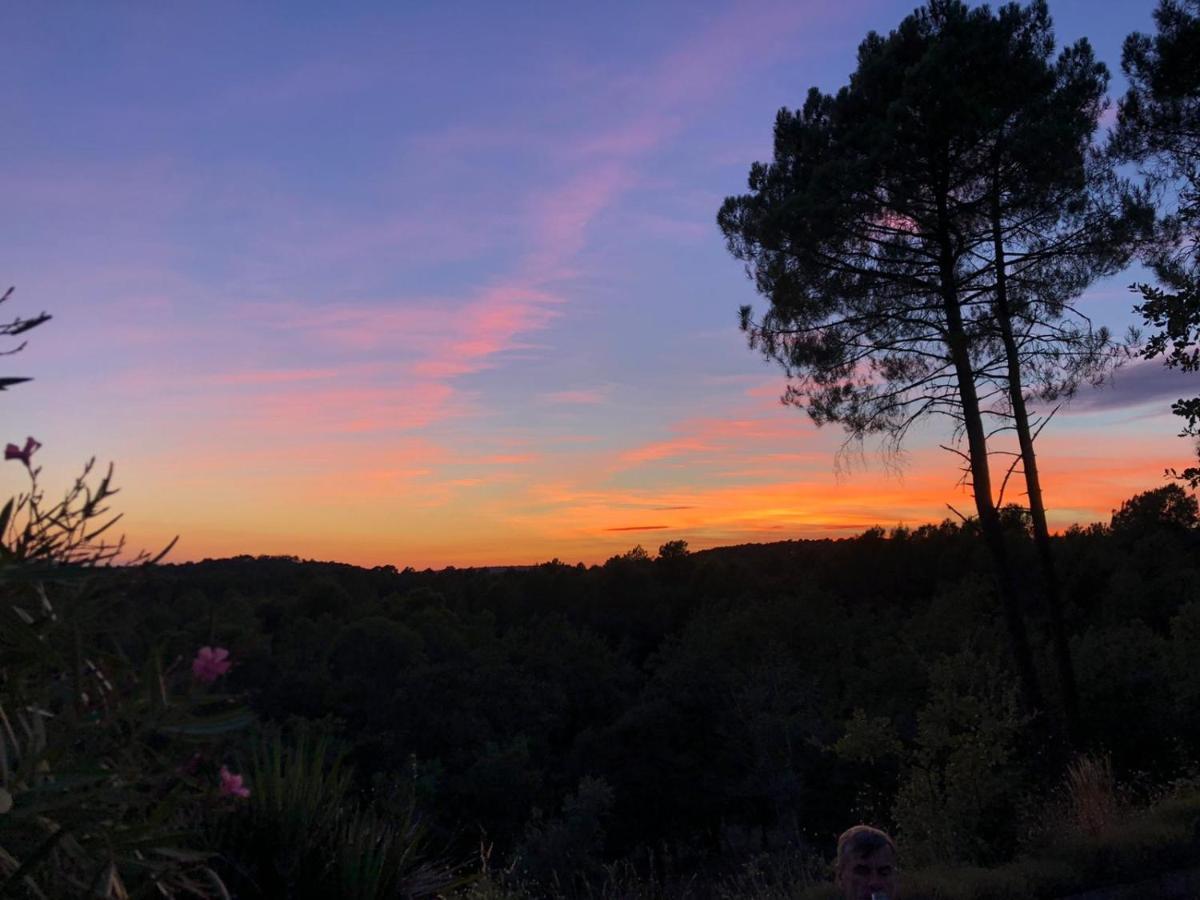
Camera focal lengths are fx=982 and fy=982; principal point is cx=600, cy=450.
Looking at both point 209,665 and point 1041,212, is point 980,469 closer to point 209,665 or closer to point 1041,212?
point 1041,212

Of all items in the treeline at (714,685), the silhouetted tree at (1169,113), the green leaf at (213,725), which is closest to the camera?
the green leaf at (213,725)

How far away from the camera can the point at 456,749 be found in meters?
27.3

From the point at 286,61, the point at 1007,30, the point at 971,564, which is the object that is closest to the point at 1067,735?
the point at 1007,30

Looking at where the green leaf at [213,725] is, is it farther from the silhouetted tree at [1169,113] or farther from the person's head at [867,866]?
the silhouetted tree at [1169,113]

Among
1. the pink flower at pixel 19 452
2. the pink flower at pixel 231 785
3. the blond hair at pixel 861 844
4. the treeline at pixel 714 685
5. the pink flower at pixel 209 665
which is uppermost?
the pink flower at pixel 19 452

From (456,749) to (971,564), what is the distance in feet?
62.9

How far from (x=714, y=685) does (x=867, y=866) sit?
86.5 ft

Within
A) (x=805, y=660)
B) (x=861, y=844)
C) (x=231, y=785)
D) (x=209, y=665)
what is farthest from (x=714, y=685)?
(x=209, y=665)

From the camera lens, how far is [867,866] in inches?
144

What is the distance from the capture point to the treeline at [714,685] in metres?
22.2

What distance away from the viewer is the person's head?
3.65 metres

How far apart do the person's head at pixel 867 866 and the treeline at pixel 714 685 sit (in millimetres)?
9697

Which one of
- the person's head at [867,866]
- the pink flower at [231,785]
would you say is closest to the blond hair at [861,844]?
the person's head at [867,866]

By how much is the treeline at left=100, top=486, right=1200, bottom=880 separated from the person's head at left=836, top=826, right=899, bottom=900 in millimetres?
9697
